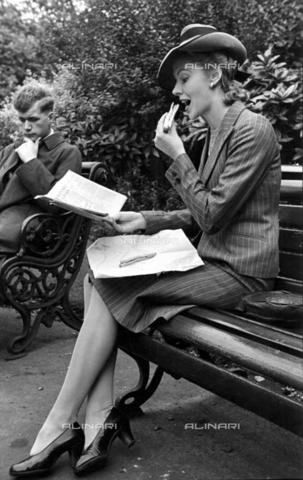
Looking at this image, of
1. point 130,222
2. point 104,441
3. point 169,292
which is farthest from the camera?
point 130,222

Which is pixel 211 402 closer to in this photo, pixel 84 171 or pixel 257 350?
pixel 257 350

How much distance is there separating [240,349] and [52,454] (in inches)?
36.2

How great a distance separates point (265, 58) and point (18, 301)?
7.65 feet

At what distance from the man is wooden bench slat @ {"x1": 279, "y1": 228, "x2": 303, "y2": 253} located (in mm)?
1571

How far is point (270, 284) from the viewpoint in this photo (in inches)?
101

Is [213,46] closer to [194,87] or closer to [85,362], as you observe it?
[194,87]

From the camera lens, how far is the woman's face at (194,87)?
2.56 metres

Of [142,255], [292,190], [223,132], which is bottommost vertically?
[142,255]

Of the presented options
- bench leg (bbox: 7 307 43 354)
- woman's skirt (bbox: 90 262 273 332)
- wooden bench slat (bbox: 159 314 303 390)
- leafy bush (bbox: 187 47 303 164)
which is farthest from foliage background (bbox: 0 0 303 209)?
wooden bench slat (bbox: 159 314 303 390)

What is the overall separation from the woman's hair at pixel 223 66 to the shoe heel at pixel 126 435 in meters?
1.36

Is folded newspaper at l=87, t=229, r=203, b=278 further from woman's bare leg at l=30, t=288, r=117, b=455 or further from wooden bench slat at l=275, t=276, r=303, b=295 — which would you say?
wooden bench slat at l=275, t=276, r=303, b=295

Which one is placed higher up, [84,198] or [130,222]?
[84,198]

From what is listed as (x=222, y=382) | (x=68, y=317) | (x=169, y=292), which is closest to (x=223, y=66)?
(x=169, y=292)

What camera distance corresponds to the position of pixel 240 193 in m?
2.34
